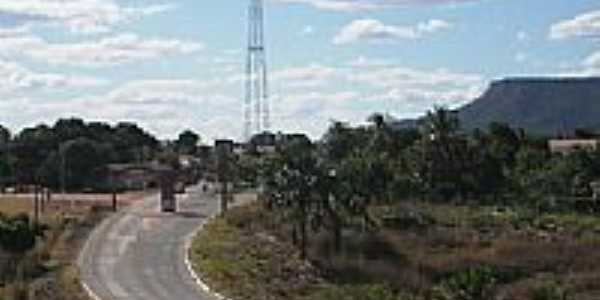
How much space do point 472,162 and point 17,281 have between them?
46360mm

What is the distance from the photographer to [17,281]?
2125 inches

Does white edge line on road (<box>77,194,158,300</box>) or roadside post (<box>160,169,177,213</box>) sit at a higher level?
roadside post (<box>160,169,177,213</box>)

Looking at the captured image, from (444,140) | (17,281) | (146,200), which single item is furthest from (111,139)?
(17,281)

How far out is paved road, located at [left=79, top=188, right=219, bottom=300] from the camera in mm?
51062

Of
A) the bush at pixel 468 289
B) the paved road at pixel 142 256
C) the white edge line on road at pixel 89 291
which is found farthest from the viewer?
the paved road at pixel 142 256

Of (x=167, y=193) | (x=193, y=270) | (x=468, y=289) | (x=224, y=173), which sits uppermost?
(x=224, y=173)

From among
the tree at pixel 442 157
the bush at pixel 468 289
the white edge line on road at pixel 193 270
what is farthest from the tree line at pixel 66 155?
the bush at pixel 468 289

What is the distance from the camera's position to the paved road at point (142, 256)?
51062mm

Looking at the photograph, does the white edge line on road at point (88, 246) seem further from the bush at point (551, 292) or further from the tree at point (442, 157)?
the tree at point (442, 157)

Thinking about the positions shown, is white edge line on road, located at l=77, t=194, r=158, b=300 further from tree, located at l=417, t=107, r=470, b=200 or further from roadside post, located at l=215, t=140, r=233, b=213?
tree, located at l=417, t=107, r=470, b=200

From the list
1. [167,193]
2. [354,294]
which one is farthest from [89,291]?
[167,193]

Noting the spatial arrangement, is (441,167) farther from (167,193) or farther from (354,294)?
(354,294)

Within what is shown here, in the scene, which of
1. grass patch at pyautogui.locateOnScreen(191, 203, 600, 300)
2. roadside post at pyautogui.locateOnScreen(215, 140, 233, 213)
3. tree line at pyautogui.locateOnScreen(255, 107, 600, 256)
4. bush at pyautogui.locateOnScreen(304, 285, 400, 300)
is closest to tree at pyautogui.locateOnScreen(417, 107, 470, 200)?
tree line at pyautogui.locateOnScreen(255, 107, 600, 256)

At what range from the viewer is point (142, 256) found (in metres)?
62.7
